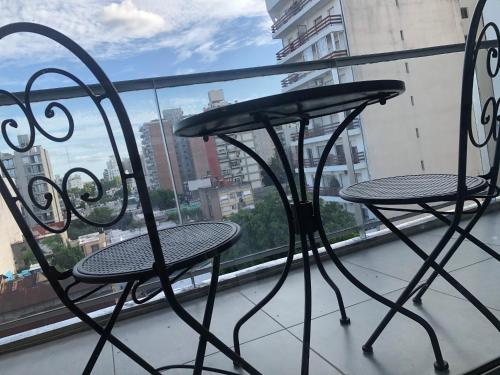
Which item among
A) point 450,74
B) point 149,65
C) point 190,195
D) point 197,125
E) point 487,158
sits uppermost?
point 149,65

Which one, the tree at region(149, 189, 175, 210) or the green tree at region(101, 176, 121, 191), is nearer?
the green tree at region(101, 176, 121, 191)

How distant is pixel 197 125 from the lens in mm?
1044

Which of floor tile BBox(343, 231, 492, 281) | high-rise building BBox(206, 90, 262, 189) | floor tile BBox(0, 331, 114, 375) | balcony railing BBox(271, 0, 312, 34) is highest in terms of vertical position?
balcony railing BBox(271, 0, 312, 34)

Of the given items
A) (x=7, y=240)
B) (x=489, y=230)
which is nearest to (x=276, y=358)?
(x=7, y=240)

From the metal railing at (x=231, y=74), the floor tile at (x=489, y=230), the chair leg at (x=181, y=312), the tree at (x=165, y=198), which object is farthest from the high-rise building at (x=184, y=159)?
the floor tile at (x=489, y=230)

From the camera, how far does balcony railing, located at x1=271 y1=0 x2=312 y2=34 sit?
14028mm

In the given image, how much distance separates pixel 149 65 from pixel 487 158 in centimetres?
2310

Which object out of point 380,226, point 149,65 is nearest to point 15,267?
point 380,226

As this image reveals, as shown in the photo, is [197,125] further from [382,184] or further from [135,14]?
[135,14]

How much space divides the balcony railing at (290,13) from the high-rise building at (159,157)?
13.2 meters

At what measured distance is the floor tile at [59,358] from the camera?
1476mm

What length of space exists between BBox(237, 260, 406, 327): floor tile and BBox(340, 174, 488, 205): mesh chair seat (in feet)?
1.82

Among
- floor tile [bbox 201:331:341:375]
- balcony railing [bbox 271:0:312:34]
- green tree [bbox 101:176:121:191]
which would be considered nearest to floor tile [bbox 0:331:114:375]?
floor tile [bbox 201:331:341:375]

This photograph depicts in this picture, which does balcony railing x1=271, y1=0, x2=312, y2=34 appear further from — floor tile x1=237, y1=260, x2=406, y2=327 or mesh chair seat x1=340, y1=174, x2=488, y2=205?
mesh chair seat x1=340, y1=174, x2=488, y2=205
